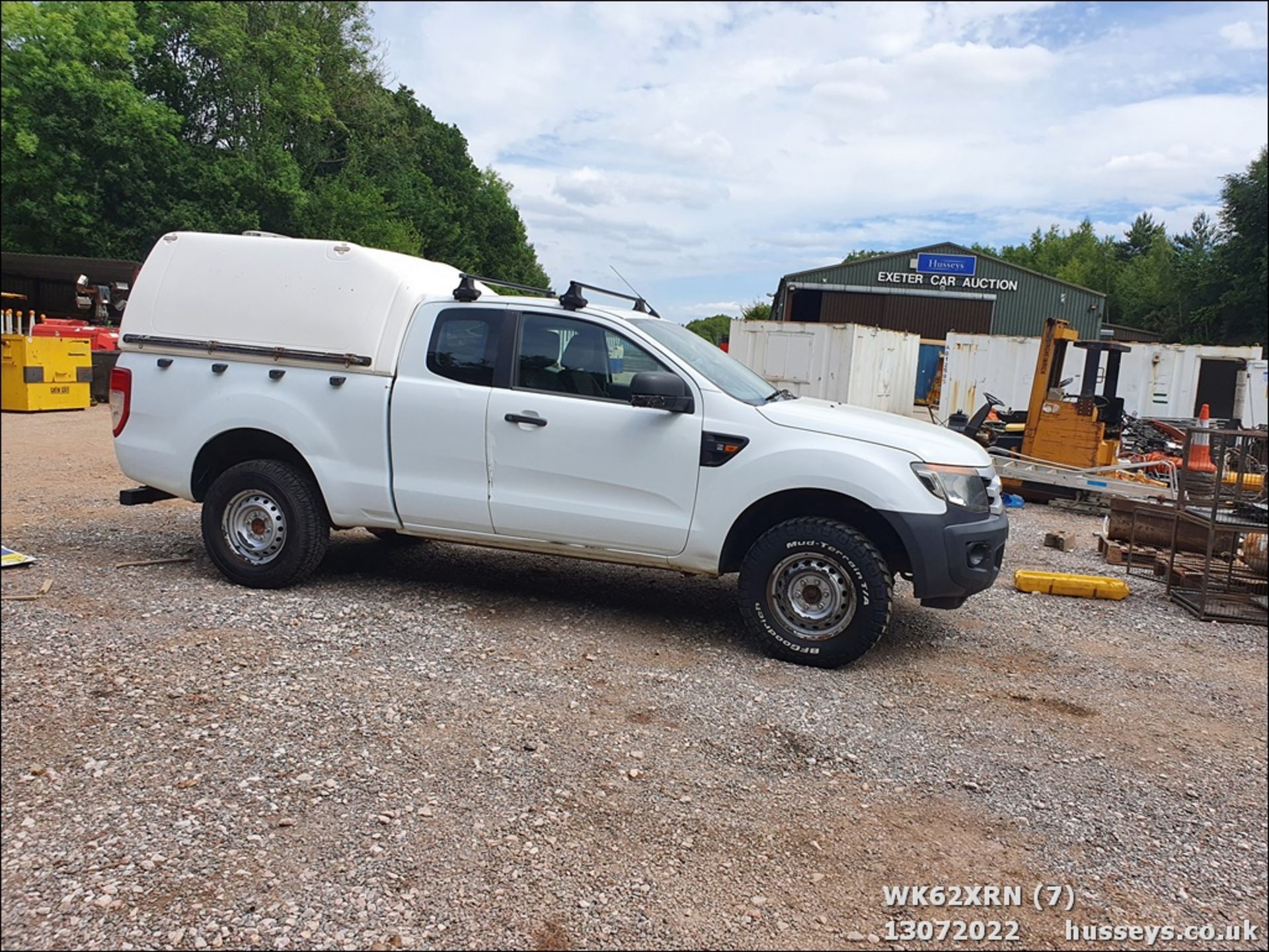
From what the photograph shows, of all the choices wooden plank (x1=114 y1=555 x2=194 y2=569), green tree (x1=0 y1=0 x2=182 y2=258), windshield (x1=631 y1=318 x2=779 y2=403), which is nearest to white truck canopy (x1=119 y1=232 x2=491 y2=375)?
green tree (x1=0 y1=0 x2=182 y2=258)

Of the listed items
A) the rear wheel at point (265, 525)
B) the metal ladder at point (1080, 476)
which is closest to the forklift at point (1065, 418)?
the metal ladder at point (1080, 476)

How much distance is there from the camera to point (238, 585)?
5473 millimetres

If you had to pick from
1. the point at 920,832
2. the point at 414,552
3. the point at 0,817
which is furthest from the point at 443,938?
the point at 414,552

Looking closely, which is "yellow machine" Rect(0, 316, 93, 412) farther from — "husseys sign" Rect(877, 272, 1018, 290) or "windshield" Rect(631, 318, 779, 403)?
"husseys sign" Rect(877, 272, 1018, 290)

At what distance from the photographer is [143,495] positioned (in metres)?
5.79

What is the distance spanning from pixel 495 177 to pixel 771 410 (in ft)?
130

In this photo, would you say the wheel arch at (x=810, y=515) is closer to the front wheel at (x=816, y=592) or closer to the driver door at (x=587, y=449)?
the front wheel at (x=816, y=592)

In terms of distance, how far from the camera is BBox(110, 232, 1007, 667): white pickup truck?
4723mm

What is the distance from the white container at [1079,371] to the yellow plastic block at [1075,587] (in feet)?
50.5

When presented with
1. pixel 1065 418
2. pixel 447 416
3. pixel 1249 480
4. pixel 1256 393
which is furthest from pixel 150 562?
pixel 1256 393

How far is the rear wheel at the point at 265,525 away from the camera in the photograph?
5363 mm

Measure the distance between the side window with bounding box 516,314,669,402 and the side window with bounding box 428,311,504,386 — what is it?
17 centimetres

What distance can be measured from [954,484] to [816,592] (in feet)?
2.99

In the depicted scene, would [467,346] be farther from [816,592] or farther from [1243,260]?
[1243,260]
